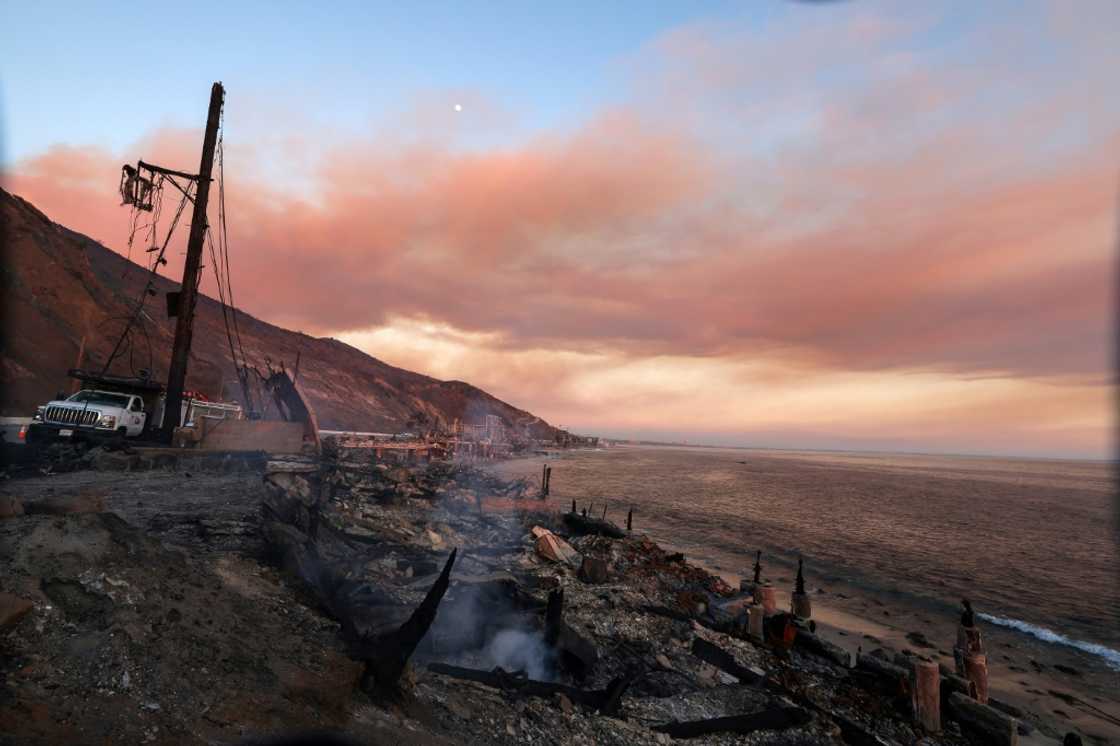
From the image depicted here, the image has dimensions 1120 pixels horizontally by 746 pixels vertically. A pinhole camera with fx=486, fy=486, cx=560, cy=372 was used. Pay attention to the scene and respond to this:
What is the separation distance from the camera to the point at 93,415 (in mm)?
14836

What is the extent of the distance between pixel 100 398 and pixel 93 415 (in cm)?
106

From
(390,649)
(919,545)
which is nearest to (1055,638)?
(919,545)

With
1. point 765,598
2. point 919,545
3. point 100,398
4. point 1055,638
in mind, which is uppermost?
point 100,398

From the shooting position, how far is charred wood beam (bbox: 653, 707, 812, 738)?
23.2 ft

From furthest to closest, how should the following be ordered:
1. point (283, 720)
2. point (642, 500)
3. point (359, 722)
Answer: point (642, 500), point (359, 722), point (283, 720)

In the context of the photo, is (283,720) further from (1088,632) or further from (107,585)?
(1088,632)

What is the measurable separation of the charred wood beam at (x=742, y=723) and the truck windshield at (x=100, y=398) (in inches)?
722

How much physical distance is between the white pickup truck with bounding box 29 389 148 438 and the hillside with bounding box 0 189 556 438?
3483mm

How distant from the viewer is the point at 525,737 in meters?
5.82

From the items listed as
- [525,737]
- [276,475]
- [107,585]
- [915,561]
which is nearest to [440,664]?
[525,737]

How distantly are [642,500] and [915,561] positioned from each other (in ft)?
66.5

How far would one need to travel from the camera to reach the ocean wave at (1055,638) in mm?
15164

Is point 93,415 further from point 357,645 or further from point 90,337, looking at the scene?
point 90,337

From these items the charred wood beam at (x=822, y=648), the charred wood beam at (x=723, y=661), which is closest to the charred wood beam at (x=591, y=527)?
the charred wood beam at (x=822, y=648)
